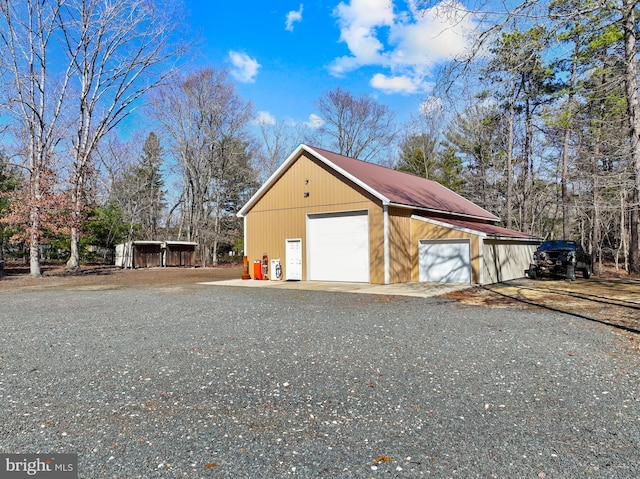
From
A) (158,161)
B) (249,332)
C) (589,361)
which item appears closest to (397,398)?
(589,361)

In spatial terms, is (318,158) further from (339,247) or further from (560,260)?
(560,260)

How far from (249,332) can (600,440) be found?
4.80m

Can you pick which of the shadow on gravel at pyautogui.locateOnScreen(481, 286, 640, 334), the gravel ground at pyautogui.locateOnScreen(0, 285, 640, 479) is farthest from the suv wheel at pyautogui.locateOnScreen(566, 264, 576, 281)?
the gravel ground at pyautogui.locateOnScreen(0, 285, 640, 479)

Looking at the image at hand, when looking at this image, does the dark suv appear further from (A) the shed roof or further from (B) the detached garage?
(A) the shed roof

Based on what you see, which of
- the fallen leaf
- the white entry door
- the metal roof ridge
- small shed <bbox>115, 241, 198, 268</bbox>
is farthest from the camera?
small shed <bbox>115, 241, 198, 268</bbox>

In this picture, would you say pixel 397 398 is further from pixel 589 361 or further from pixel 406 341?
pixel 589 361

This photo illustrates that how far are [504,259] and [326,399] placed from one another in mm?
14586

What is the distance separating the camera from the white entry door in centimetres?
1650

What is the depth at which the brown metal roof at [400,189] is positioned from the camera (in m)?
15.0

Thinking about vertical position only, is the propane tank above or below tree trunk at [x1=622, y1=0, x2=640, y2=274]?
below

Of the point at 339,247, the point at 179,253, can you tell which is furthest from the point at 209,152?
the point at 339,247

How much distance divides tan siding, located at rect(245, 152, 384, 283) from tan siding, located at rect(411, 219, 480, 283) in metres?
2.05

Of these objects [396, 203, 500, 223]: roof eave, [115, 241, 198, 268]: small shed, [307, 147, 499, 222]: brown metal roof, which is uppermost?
[307, 147, 499, 222]: brown metal roof

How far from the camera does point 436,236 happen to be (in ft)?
49.0
